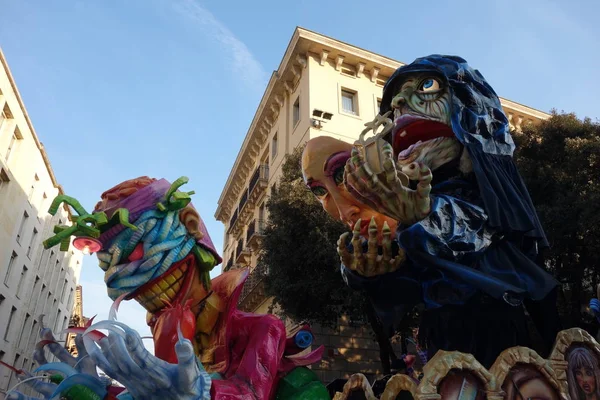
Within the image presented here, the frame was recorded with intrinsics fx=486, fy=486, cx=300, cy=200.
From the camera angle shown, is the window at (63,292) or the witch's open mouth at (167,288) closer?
the witch's open mouth at (167,288)

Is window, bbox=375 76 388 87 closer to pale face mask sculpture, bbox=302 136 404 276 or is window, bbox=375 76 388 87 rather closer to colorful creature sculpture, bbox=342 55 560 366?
colorful creature sculpture, bbox=342 55 560 366

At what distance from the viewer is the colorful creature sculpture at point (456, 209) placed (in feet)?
6.69

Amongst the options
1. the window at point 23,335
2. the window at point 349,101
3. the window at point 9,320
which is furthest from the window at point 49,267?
the window at point 349,101

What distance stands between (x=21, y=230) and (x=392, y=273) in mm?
26442

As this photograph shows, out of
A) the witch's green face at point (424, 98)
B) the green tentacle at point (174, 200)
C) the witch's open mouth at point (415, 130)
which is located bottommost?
the green tentacle at point (174, 200)

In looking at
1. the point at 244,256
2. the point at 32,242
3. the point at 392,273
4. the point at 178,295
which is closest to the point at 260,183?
the point at 244,256

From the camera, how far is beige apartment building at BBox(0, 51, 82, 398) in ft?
71.2

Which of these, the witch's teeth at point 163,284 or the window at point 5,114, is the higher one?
the window at point 5,114

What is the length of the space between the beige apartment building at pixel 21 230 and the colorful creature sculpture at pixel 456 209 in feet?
66.1

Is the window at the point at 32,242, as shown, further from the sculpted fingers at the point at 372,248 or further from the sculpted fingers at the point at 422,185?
the sculpted fingers at the point at 422,185

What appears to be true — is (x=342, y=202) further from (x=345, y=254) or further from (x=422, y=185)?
(x=422, y=185)

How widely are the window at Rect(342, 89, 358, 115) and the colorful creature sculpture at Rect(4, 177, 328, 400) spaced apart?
56.0 feet

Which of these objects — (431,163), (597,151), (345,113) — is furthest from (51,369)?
(345,113)

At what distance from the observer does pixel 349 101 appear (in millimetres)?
20281
